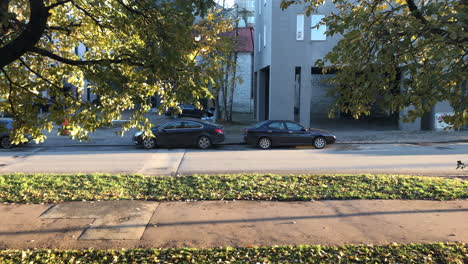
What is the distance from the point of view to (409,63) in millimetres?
3627

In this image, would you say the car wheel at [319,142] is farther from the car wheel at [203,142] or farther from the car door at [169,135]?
the car door at [169,135]

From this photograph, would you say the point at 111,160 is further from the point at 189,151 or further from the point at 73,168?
the point at 189,151

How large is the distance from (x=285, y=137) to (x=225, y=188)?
31.4 ft

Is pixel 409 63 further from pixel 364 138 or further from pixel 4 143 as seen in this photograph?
pixel 4 143

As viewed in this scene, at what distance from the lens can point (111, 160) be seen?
12.6m

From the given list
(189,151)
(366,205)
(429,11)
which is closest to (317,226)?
(366,205)

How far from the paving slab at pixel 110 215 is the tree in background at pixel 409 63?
3155 millimetres

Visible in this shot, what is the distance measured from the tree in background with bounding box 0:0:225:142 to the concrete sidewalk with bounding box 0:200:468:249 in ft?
4.38

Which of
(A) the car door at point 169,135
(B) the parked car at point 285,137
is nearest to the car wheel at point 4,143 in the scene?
(A) the car door at point 169,135

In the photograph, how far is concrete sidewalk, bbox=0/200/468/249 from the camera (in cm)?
468

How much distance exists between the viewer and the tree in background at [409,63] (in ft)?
10.3

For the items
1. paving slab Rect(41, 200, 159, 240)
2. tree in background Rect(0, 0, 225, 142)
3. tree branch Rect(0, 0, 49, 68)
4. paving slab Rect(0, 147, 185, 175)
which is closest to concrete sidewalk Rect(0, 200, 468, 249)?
paving slab Rect(41, 200, 159, 240)

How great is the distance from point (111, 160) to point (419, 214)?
9.82m

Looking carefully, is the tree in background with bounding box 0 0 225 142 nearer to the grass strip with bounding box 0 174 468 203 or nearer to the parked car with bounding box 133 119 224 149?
the grass strip with bounding box 0 174 468 203
